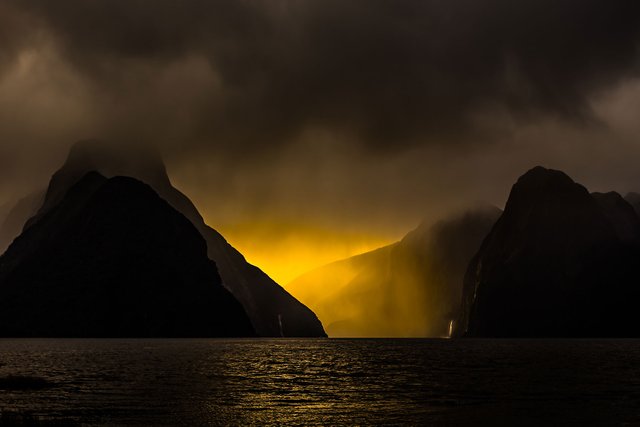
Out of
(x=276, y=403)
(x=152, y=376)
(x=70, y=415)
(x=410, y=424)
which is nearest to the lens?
(x=410, y=424)

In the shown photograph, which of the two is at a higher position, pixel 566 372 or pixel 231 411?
pixel 566 372

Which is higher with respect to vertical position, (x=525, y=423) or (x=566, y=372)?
(x=566, y=372)

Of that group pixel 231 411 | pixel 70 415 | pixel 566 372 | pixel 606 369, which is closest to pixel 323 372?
pixel 566 372

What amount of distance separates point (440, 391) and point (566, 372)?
2782 cm

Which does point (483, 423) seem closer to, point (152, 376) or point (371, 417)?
point (371, 417)

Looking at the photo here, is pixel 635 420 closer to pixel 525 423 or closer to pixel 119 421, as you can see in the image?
pixel 525 423

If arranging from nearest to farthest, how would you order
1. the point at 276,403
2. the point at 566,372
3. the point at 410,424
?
1. the point at 410,424
2. the point at 276,403
3. the point at 566,372

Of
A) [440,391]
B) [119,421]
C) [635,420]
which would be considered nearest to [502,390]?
[440,391]

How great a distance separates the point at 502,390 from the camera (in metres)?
58.3

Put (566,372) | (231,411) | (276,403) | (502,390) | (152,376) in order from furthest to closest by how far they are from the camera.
Answer: 1. (566,372)
2. (152,376)
3. (502,390)
4. (276,403)
5. (231,411)

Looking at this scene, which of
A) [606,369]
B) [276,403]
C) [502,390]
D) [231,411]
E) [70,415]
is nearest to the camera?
[70,415]

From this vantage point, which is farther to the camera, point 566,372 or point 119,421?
point 566,372

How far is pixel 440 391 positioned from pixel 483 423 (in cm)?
1885

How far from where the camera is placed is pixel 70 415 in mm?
41250
